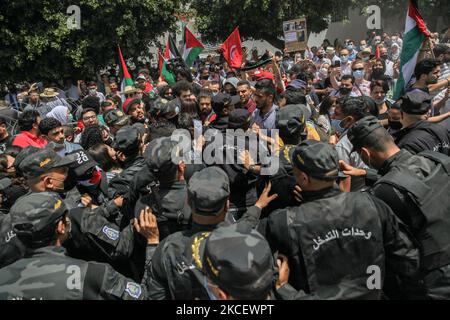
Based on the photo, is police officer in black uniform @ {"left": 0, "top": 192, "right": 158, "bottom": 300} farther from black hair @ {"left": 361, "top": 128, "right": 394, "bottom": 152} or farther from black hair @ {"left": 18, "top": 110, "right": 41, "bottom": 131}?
black hair @ {"left": 18, "top": 110, "right": 41, "bottom": 131}

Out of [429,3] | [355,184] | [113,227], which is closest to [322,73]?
[355,184]

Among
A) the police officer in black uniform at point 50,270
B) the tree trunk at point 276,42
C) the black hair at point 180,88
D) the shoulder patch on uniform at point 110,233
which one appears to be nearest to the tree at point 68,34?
the tree trunk at point 276,42

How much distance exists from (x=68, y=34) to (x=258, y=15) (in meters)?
11.0

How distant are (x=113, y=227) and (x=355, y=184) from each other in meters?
2.01

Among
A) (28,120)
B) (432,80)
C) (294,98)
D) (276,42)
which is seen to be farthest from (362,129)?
(276,42)

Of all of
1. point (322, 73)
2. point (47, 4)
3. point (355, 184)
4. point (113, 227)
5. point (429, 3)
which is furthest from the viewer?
point (429, 3)

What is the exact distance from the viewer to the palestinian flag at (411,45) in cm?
579

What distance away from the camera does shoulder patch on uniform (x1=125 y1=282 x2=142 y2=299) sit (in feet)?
7.83

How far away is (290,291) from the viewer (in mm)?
2354

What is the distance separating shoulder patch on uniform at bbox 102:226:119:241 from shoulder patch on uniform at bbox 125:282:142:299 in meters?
0.59

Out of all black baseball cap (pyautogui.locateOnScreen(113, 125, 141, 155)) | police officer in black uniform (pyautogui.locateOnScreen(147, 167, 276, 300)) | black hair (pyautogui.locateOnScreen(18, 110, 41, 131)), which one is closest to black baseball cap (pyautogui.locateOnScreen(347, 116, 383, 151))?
police officer in black uniform (pyautogui.locateOnScreen(147, 167, 276, 300))

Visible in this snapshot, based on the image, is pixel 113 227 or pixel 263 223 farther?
pixel 113 227

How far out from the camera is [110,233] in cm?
295
